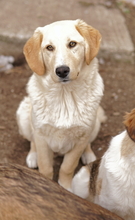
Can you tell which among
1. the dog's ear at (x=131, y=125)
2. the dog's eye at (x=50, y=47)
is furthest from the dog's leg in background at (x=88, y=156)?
the dog's ear at (x=131, y=125)

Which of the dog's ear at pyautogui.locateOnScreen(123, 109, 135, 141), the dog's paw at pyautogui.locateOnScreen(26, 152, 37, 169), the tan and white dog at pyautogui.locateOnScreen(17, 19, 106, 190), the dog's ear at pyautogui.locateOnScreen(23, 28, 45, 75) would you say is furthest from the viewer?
the dog's paw at pyautogui.locateOnScreen(26, 152, 37, 169)

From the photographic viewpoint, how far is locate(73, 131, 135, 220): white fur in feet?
8.43

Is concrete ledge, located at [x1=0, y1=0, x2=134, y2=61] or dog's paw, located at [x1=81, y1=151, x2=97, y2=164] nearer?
dog's paw, located at [x1=81, y1=151, x2=97, y2=164]

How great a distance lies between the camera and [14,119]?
4.52 meters

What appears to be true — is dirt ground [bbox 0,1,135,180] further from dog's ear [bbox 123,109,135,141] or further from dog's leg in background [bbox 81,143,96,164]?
dog's ear [bbox 123,109,135,141]

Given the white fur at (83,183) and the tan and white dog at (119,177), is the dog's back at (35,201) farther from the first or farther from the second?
the white fur at (83,183)

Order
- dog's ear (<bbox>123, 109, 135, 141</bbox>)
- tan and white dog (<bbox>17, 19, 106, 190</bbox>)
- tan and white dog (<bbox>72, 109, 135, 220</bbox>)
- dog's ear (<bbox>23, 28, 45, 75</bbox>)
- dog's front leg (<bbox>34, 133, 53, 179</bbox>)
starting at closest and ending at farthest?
dog's ear (<bbox>123, 109, 135, 141</bbox>) < tan and white dog (<bbox>72, 109, 135, 220</bbox>) < tan and white dog (<bbox>17, 19, 106, 190</bbox>) < dog's ear (<bbox>23, 28, 45, 75</bbox>) < dog's front leg (<bbox>34, 133, 53, 179</bbox>)

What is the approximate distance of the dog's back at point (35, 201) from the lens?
2.05 m

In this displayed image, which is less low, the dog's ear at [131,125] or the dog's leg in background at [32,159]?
the dog's ear at [131,125]

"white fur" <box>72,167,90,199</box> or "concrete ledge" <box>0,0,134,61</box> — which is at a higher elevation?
"concrete ledge" <box>0,0,134,61</box>

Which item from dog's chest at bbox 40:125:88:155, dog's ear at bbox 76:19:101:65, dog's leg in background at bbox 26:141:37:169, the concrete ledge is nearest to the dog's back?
dog's chest at bbox 40:125:88:155

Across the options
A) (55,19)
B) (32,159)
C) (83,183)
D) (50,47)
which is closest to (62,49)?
(50,47)

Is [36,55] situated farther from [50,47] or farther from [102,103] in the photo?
[102,103]

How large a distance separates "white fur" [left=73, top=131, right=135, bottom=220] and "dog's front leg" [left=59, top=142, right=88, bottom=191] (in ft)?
2.01
